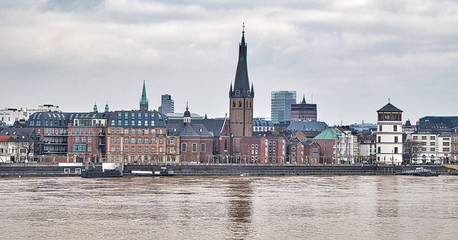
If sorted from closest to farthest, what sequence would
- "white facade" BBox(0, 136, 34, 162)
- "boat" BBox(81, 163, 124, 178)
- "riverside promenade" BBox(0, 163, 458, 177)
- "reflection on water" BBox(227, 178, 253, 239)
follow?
"reflection on water" BBox(227, 178, 253, 239) < "riverside promenade" BBox(0, 163, 458, 177) < "boat" BBox(81, 163, 124, 178) < "white facade" BBox(0, 136, 34, 162)

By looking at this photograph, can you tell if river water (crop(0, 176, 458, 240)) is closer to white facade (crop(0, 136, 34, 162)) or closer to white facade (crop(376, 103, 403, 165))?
white facade (crop(0, 136, 34, 162))

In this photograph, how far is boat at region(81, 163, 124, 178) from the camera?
144 m

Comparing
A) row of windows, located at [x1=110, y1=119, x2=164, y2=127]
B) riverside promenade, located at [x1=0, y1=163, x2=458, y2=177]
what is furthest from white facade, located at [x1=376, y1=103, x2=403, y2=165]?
row of windows, located at [x1=110, y1=119, x2=164, y2=127]

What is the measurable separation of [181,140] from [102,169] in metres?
36.0

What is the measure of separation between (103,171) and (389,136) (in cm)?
7852

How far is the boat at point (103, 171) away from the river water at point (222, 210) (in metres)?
14.4

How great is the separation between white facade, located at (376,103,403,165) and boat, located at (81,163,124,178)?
72.2m

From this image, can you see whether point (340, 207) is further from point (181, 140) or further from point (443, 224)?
point (181, 140)

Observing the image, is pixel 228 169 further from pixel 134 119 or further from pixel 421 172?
pixel 421 172

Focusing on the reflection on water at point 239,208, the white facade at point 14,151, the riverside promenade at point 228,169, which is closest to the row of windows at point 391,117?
the riverside promenade at point 228,169

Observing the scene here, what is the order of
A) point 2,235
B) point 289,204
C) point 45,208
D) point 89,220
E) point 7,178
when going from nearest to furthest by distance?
point 2,235, point 89,220, point 45,208, point 289,204, point 7,178

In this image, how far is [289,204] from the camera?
3755 inches

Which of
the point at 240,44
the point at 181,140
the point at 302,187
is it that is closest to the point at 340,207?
the point at 302,187

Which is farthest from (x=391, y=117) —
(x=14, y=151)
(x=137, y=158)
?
(x=14, y=151)
